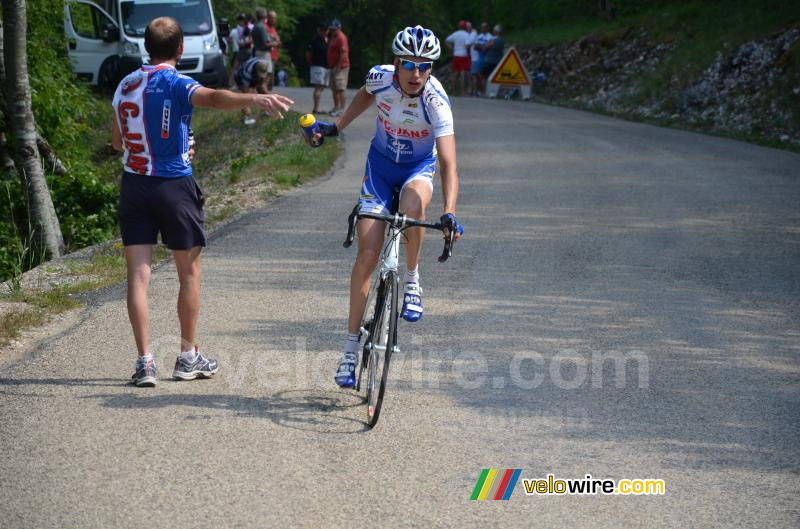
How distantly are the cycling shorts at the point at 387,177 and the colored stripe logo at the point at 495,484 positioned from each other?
5.61 ft

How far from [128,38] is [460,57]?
37.5 ft

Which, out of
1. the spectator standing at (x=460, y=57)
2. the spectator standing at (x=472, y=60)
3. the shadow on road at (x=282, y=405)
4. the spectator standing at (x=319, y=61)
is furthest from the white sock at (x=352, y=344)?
the spectator standing at (x=472, y=60)

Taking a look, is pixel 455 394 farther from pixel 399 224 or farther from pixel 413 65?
pixel 413 65

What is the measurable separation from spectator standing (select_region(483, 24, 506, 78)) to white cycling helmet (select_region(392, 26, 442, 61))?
1027 inches

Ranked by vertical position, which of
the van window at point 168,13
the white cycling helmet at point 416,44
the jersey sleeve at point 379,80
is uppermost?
the white cycling helmet at point 416,44

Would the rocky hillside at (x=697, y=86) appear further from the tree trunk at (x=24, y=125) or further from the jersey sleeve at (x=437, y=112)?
the jersey sleeve at (x=437, y=112)

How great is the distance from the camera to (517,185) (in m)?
14.1

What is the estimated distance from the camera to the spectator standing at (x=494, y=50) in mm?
31278

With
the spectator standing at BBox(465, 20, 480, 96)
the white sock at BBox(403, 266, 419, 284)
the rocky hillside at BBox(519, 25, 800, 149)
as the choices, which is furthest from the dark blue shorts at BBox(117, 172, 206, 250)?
the spectator standing at BBox(465, 20, 480, 96)

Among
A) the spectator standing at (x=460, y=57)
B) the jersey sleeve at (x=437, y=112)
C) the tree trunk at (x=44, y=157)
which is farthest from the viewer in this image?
the spectator standing at (x=460, y=57)

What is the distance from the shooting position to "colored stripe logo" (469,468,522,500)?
4.68m

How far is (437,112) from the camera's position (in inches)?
229

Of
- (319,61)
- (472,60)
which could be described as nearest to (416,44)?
(319,61)

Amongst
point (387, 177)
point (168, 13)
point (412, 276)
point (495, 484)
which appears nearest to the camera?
point (495, 484)
